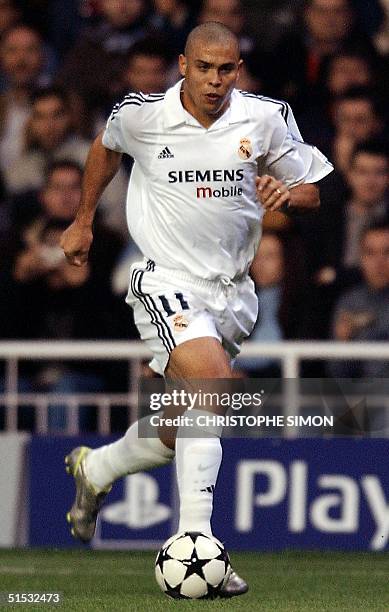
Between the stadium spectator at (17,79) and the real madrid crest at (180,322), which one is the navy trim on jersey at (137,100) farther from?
the stadium spectator at (17,79)

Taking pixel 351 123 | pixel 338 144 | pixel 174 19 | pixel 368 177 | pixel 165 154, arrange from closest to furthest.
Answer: pixel 165 154 < pixel 368 177 < pixel 338 144 < pixel 351 123 < pixel 174 19

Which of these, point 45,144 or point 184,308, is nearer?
point 184,308

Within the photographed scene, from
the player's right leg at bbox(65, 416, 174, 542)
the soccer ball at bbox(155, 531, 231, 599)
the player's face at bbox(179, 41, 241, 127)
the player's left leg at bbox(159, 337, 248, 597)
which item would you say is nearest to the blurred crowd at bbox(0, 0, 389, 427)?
the player's right leg at bbox(65, 416, 174, 542)

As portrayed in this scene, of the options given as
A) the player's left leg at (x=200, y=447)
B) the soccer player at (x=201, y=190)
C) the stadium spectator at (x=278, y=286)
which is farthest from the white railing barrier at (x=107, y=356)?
the player's left leg at (x=200, y=447)

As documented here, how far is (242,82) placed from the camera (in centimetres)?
1062

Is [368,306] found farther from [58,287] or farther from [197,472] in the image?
[197,472]

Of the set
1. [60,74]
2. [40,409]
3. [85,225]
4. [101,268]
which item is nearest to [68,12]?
[60,74]

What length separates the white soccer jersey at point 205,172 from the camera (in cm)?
711

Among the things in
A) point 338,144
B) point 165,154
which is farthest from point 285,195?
point 338,144

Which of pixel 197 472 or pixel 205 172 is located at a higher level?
pixel 205 172

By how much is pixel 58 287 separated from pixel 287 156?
10.1ft

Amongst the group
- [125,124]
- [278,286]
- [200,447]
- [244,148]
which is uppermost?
[125,124]

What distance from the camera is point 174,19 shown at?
11086mm

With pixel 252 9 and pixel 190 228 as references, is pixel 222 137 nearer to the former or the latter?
pixel 190 228
